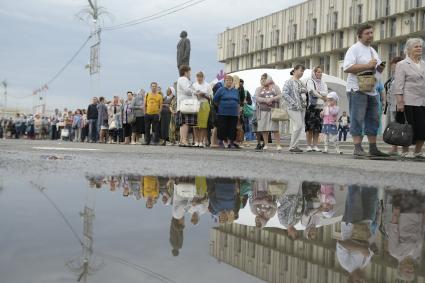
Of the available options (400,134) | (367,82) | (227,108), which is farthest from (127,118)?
(400,134)

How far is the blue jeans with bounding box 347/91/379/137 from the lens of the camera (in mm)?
8156

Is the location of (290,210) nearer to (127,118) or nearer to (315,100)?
(315,100)

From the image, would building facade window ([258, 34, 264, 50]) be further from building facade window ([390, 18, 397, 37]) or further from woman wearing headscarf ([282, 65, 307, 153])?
woman wearing headscarf ([282, 65, 307, 153])

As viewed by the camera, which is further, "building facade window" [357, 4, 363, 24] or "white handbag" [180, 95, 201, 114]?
"building facade window" [357, 4, 363, 24]

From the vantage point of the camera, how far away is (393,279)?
4.77ft

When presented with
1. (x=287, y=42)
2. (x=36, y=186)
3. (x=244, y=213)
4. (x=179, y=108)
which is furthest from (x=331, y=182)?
(x=287, y=42)

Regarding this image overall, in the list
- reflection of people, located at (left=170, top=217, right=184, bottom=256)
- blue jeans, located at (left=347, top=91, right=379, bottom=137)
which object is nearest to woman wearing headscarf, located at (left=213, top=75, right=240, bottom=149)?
blue jeans, located at (left=347, top=91, right=379, bottom=137)

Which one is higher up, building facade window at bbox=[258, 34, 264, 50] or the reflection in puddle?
building facade window at bbox=[258, 34, 264, 50]

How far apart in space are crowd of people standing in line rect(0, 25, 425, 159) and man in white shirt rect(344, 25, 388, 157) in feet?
0.05

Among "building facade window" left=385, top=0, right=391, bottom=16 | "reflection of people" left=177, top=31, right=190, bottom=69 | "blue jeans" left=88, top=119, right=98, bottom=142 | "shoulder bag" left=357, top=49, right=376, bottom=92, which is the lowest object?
"blue jeans" left=88, top=119, right=98, bottom=142

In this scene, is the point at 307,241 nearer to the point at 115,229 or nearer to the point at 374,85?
the point at 115,229

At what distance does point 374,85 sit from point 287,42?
196ft

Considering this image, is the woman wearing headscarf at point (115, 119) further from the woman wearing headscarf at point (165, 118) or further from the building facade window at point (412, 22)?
the building facade window at point (412, 22)

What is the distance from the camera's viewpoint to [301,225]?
2291 millimetres
